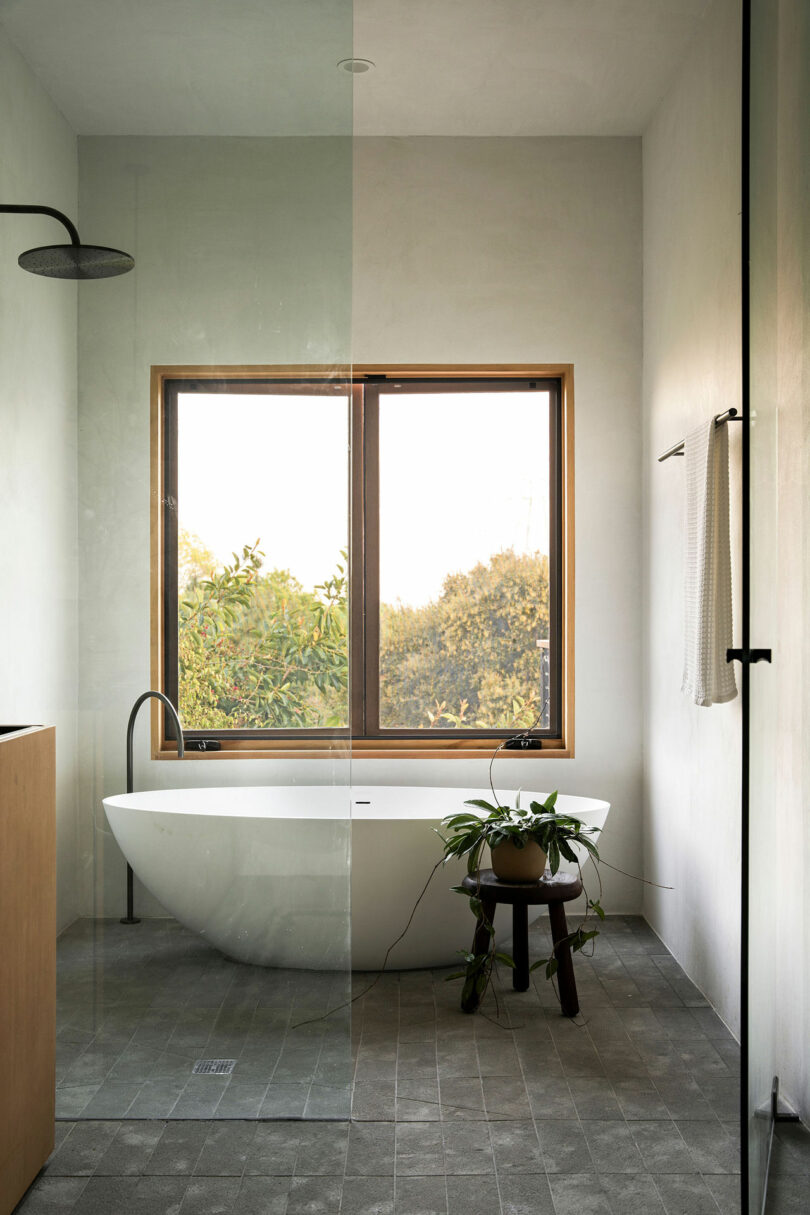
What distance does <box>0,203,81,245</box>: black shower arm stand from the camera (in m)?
2.41

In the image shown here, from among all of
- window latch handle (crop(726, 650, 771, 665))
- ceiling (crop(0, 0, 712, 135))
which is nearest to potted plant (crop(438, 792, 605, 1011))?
window latch handle (crop(726, 650, 771, 665))

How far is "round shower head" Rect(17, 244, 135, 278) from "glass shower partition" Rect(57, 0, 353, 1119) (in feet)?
0.10

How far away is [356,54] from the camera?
371 centimetres

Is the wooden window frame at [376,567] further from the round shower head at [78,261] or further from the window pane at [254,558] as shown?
the round shower head at [78,261]

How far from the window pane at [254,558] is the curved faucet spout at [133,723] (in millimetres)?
24

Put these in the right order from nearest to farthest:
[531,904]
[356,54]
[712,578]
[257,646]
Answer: [257,646], [712,578], [531,904], [356,54]

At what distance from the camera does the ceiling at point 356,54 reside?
2449 mm

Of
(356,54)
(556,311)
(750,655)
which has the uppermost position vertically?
(356,54)

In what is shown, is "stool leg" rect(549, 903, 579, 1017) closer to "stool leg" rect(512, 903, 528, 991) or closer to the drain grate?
"stool leg" rect(512, 903, 528, 991)

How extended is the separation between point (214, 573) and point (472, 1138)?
151cm

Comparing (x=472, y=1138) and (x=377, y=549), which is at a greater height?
(x=377, y=549)

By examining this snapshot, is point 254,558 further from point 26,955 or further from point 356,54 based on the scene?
point 356,54

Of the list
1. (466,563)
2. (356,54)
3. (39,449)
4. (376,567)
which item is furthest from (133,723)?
(356,54)

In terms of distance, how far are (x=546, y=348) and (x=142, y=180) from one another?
2277mm
